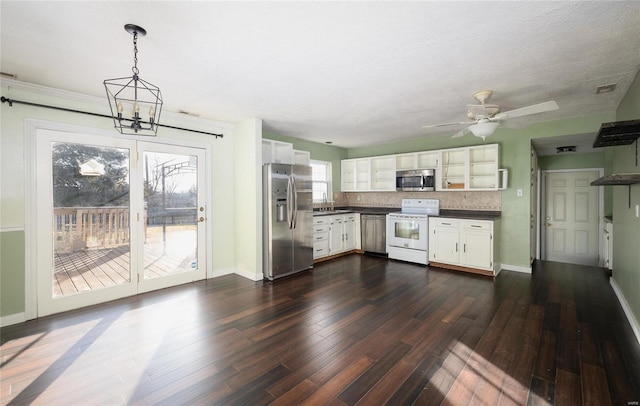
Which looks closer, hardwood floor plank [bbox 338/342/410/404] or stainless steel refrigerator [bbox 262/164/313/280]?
hardwood floor plank [bbox 338/342/410/404]

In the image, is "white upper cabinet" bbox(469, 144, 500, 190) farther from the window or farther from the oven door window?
the window

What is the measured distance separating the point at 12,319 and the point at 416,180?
20.2 feet

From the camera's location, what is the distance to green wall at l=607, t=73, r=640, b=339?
2.74 m

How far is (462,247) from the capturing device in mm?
4848

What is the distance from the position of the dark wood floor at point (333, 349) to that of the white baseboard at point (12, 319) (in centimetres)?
13

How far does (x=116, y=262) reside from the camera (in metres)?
3.64

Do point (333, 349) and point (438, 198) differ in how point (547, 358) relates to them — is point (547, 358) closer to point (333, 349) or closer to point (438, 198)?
point (333, 349)

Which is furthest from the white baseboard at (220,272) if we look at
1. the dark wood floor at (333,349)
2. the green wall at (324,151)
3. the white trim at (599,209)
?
the white trim at (599,209)

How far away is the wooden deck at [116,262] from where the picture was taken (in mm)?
3299

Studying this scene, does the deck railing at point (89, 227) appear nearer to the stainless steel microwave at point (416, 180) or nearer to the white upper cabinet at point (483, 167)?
the stainless steel microwave at point (416, 180)

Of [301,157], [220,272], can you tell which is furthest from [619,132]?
[220,272]

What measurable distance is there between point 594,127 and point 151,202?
6.53 meters

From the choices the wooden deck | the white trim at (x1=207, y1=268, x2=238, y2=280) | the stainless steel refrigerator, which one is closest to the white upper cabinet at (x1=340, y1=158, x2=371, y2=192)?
the stainless steel refrigerator

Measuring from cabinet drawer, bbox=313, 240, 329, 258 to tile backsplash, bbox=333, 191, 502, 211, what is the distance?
152 centimetres
